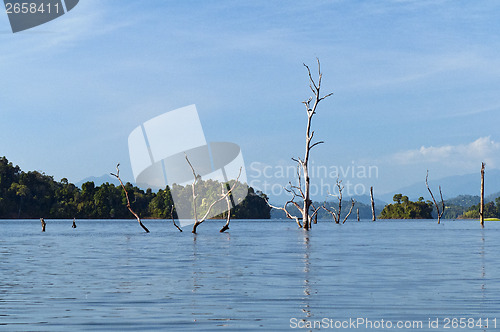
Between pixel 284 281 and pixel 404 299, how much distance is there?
18.7 ft

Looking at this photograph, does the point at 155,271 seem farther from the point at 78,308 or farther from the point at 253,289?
the point at 78,308

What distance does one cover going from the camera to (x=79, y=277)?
84.3 ft

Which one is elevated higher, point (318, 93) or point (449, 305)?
point (318, 93)

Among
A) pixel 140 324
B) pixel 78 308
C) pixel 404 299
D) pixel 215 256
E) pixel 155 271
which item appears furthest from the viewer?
pixel 215 256

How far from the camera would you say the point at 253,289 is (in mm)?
21391

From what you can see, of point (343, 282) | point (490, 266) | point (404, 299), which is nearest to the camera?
point (404, 299)

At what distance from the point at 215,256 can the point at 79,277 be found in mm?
13591

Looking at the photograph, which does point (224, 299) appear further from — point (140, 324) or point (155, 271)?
point (155, 271)

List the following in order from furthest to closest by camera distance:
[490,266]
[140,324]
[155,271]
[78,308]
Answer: [490,266], [155,271], [78,308], [140,324]

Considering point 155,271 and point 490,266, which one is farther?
point 490,266

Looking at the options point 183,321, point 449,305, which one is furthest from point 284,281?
point 183,321

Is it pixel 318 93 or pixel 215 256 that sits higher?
pixel 318 93

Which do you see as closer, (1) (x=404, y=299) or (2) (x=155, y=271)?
(1) (x=404, y=299)

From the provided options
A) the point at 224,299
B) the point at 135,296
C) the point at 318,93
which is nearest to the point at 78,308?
the point at 135,296
